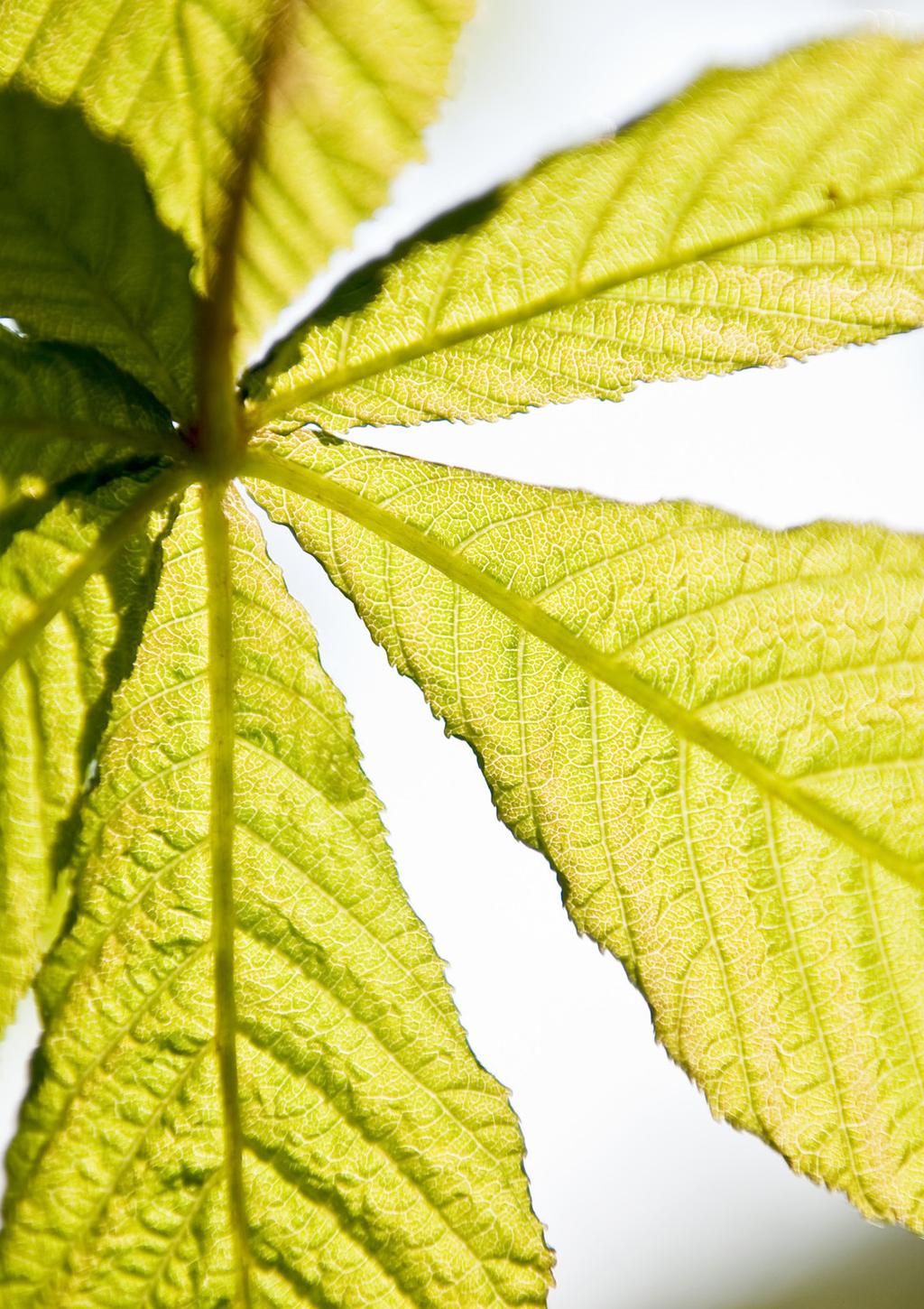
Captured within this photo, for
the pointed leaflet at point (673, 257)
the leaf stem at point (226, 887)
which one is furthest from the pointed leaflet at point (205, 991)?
the pointed leaflet at point (673, 257)

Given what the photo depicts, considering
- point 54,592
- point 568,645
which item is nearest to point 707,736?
point 568,645

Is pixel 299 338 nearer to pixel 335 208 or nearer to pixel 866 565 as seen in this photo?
pixel 335 208

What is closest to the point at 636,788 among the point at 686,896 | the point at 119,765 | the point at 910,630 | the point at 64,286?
the point at 686,896

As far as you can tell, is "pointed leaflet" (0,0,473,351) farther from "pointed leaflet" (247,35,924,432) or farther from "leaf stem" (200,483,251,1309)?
"leaf stem" (200,483,251,1309)

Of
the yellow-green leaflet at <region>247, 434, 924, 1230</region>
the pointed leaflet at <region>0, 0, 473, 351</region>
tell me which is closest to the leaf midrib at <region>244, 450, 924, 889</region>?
the yellow-green leaflet at <region>247, 434, 924, 1230</region>

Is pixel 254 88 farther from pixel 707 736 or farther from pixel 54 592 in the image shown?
pixel 707 736
